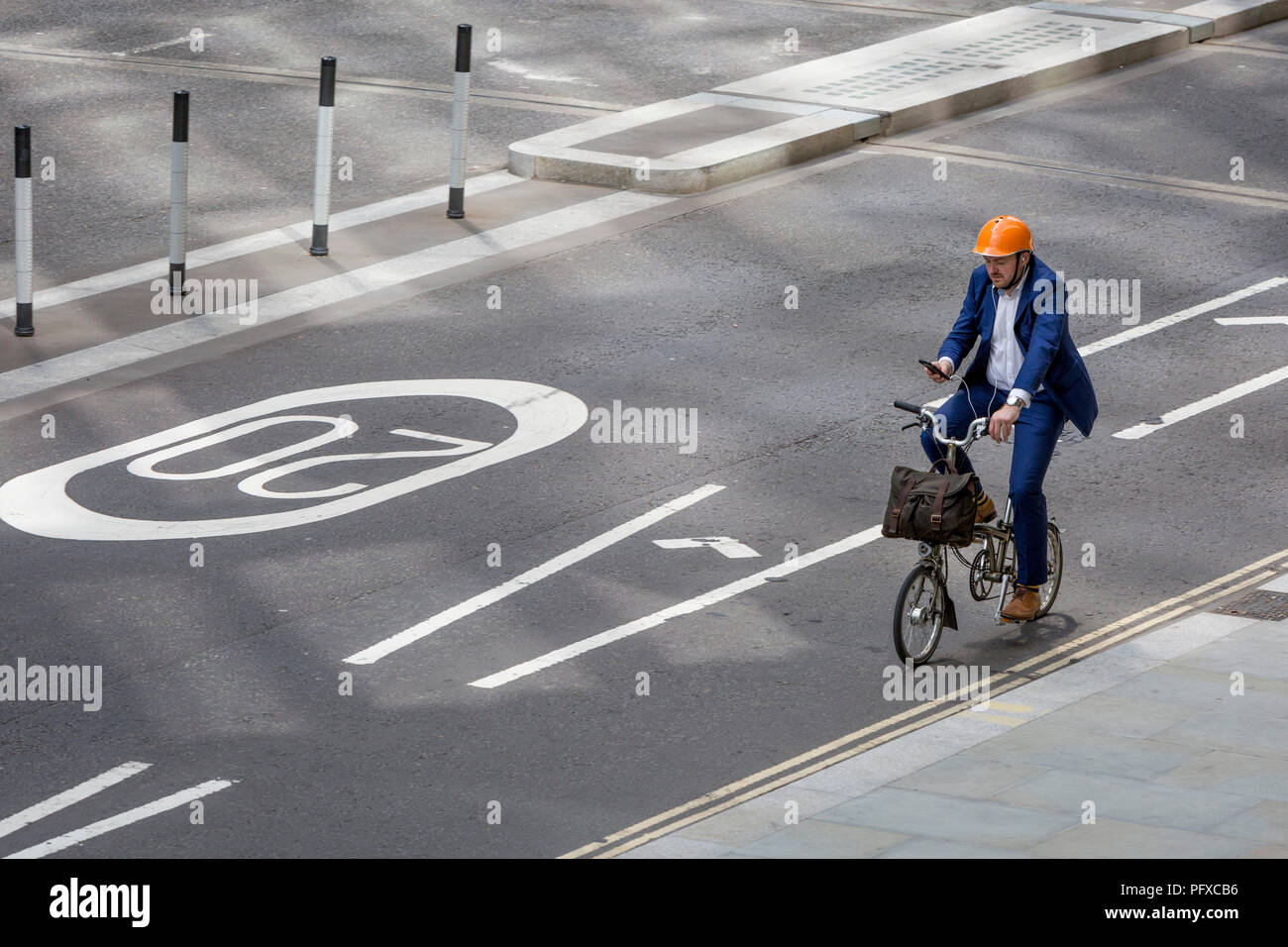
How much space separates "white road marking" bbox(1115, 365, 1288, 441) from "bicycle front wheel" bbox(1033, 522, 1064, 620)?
2.41 metres

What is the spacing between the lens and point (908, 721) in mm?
9273

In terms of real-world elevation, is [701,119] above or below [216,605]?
above

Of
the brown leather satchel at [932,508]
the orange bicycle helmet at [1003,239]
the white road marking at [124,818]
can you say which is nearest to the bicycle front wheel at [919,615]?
the brown leather satchel at [932,508]

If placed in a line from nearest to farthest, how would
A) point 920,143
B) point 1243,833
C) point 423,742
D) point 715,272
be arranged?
point 1243,833
point 423,742
point 715,272
point 920,143

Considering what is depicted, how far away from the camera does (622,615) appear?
10227 millimetres

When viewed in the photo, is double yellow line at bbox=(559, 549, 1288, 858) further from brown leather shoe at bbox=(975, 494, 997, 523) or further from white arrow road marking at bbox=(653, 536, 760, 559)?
white arrow road marking at bbox=(653, 536, 760, 559)

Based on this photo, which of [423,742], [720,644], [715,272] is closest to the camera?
[423,742]

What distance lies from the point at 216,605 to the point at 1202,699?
15.3ft

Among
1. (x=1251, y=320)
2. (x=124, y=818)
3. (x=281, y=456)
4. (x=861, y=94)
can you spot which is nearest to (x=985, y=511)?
(x=281, y=456)

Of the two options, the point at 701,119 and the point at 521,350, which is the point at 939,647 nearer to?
the point at 521,350

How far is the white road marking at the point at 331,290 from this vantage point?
13.5 m

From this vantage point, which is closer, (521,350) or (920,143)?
(521,350)

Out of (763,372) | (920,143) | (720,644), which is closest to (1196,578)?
(720,644)

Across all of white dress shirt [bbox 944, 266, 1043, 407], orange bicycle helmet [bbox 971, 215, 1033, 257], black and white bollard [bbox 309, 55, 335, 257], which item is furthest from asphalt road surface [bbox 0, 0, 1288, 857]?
orange bicycle helmet [bbox 971, 215, 1033, 257]
